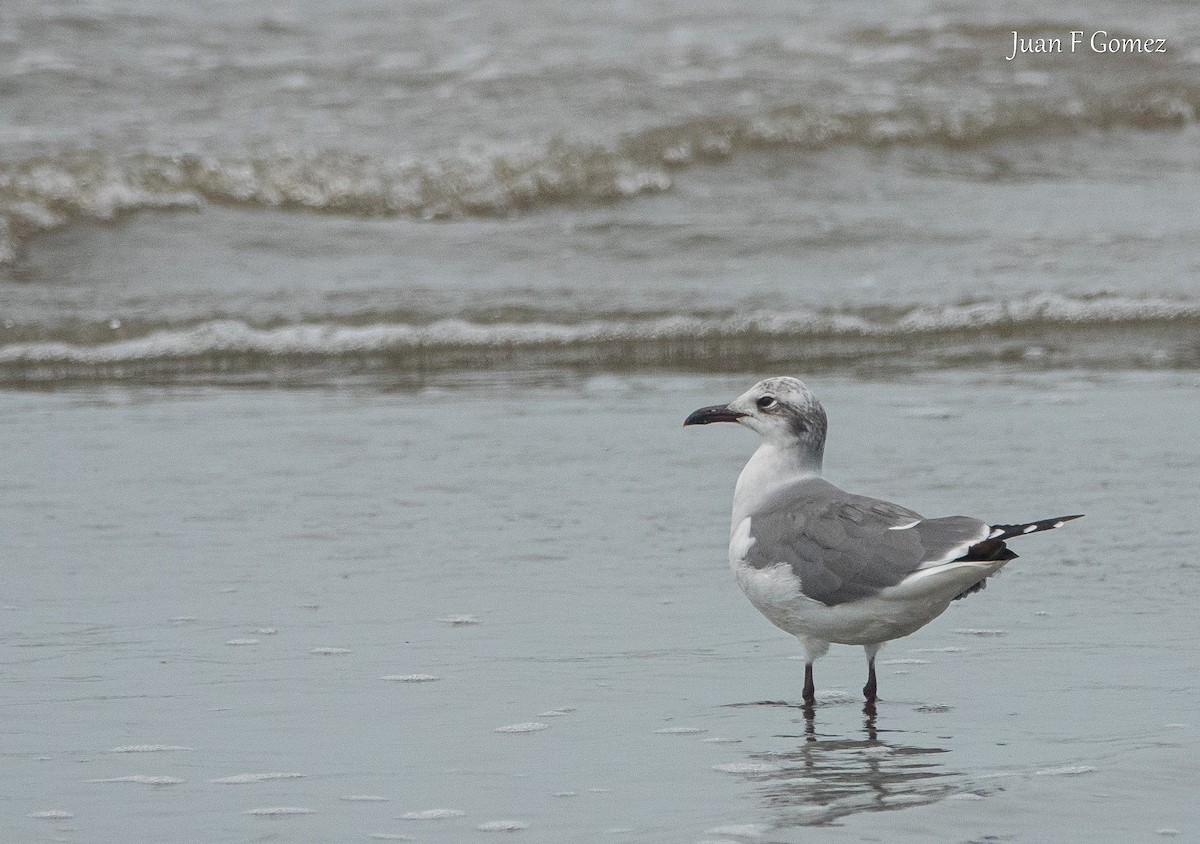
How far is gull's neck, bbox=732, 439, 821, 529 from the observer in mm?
5133

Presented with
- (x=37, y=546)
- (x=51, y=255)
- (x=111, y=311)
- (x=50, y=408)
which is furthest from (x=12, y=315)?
(x=37, y=546)

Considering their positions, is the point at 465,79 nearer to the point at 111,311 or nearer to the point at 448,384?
the point at 111,311

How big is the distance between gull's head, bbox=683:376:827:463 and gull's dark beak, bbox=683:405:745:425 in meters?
0.04

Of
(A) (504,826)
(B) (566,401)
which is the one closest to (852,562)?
(A) (504,826)

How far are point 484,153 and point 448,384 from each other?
4.95m

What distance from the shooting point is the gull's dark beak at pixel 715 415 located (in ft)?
17.5

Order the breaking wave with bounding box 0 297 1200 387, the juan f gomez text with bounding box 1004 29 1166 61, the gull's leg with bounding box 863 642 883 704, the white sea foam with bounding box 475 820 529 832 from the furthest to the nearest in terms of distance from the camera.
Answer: the juan f gomez text with bounding box 1004 29 1166 61 → the breaking wave with bounding box 0 297 1200 387 → the gull's leg with bounding box 863 642 883 704 → the white sea foam with bounding box 475 820 529 832

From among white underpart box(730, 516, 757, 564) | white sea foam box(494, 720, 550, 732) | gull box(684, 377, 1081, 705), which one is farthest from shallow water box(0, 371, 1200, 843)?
white underpart box(730, 516, 757, 564)

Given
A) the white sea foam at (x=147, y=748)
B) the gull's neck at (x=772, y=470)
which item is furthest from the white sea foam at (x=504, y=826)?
the gull's neck at (x=772, y=470)

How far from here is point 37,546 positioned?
6.14 metres

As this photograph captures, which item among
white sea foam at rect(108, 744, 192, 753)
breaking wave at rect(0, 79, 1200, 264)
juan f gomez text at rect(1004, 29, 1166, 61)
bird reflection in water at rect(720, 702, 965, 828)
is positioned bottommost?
bird reflection in water at rect(720, 702, 965, 828)

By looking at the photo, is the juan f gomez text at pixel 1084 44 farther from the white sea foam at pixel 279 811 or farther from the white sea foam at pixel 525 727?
the white sea foam at pixel 279 811

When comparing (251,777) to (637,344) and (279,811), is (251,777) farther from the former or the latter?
(637,344)

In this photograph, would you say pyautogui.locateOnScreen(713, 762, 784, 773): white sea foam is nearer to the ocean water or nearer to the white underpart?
the ocean water
